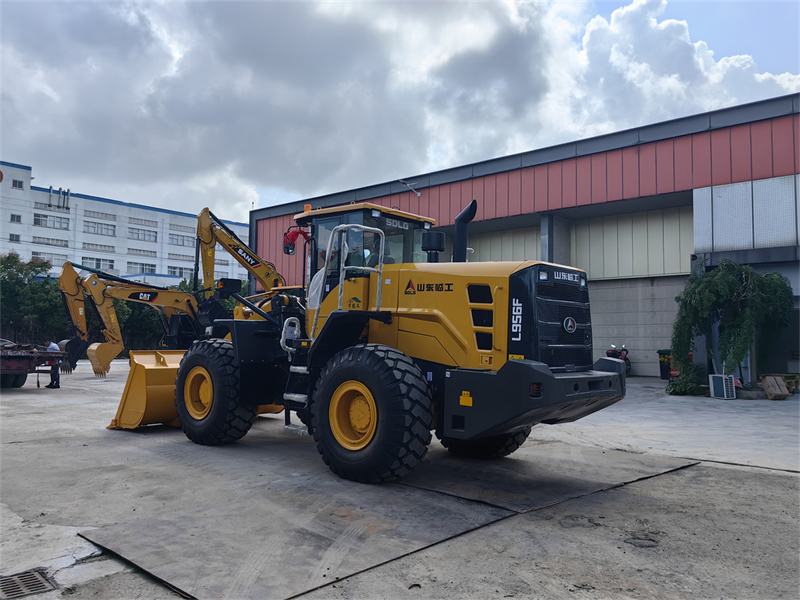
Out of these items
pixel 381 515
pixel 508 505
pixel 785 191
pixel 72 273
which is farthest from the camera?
pixel 72 273

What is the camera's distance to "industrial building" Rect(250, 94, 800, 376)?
15.9 meters

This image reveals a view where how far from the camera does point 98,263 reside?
64375 millimetres

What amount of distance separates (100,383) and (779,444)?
17.3 m

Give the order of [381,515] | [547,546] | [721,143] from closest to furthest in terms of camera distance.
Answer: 1. [547,546]
2. [381,515]
3. [721,143]

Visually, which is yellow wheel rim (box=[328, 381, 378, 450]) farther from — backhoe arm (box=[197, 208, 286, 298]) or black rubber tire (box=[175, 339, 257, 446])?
backhoe arm (box=[197, 208, 286, 298])

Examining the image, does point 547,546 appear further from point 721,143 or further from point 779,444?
point 721,143

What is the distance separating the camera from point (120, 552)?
162 inches

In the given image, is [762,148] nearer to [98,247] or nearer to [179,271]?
[98,247]

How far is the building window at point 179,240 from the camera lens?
70250mm

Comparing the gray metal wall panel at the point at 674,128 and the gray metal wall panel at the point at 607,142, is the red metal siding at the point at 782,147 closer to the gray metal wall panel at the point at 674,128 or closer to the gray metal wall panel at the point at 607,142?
the gray metal wall panel at the point at 674,128

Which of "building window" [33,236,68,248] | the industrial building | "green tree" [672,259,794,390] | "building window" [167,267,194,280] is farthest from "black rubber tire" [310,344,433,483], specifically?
"building window" [167,267,194,280]

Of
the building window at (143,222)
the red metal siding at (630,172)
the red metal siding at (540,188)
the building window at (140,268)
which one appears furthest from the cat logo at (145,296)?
the building window at (143,222)

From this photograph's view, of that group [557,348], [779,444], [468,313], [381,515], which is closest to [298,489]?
[381,515]

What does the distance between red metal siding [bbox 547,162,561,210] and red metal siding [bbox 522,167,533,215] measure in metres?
0.63
